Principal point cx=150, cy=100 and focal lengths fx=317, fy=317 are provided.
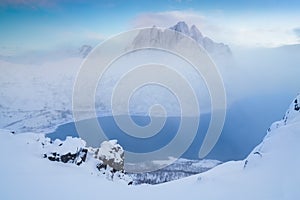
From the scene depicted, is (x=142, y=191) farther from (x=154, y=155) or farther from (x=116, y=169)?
(x=154, y=155)

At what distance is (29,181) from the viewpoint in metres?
13.8

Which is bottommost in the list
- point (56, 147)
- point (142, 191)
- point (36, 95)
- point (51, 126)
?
point (142, 191)

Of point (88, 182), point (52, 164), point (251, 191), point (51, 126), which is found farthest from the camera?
point (51, 126)

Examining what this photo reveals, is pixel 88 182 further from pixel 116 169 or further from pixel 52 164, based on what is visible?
pixel 116 169

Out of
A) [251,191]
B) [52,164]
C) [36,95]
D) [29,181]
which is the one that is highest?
[36,95]

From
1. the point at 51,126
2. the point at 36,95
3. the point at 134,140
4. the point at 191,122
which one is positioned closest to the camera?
the point at 191,122

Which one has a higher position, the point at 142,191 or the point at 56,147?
the point at 56,147

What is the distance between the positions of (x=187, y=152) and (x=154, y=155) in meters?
10.9

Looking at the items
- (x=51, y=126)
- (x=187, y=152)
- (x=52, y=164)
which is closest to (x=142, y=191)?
(x=52, y=164)

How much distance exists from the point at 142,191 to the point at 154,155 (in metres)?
86.9

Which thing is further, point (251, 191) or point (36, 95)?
point (36, 95)

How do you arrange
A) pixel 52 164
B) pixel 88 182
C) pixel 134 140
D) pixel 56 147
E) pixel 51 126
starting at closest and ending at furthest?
pixel 88 182 < pixel 52 164 < pixel 56 147 < pixel 134 140 < pixel 51 126

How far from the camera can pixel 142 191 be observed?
14047 millimetres

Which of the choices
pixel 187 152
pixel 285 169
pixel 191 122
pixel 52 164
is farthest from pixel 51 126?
pixel 285 169
